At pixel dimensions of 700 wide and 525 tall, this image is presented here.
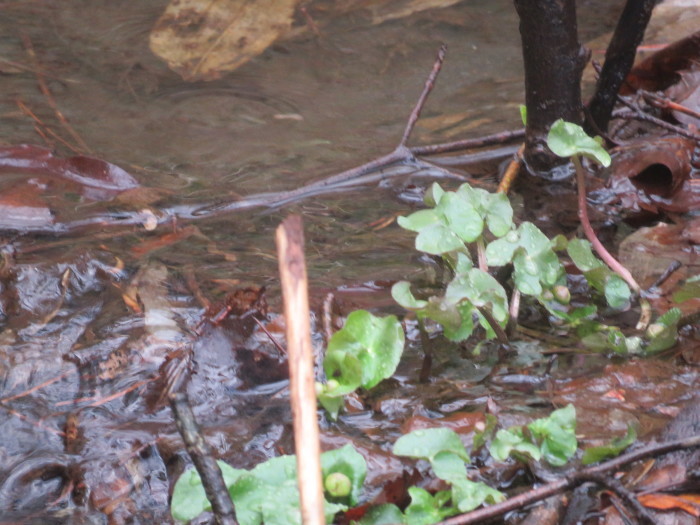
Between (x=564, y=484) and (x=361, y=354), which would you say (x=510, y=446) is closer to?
(x=564, y=484)

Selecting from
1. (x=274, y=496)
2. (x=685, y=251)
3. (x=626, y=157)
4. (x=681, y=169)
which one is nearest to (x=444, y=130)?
(x=626, y=157)

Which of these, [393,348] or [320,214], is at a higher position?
[393,348]

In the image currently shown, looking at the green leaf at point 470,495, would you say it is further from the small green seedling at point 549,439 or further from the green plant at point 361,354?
the green plant at point 361,354

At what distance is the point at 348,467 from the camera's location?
111 centimetres

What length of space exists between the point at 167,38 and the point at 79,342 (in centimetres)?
257

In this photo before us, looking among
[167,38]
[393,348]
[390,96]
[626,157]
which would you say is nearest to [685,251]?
[626,157]

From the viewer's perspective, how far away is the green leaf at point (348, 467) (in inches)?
43.4

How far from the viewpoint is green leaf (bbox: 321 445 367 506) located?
110cm

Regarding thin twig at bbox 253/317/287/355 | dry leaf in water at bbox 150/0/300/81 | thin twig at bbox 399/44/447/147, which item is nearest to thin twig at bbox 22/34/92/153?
dry leaf in water at bbox 150/0/300/81

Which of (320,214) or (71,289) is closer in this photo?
(71,289)

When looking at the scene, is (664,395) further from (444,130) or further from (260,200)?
(444,130)

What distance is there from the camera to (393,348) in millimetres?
1285

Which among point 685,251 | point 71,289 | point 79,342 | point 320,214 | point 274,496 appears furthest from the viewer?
point 320,214

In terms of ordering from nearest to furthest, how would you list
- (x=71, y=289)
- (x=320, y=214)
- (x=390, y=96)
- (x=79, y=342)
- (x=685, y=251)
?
(x=79, y=342) → (x=71, y=289) → (x=685, y=251) → (x=320, y=214) → (x=390, y=96)
